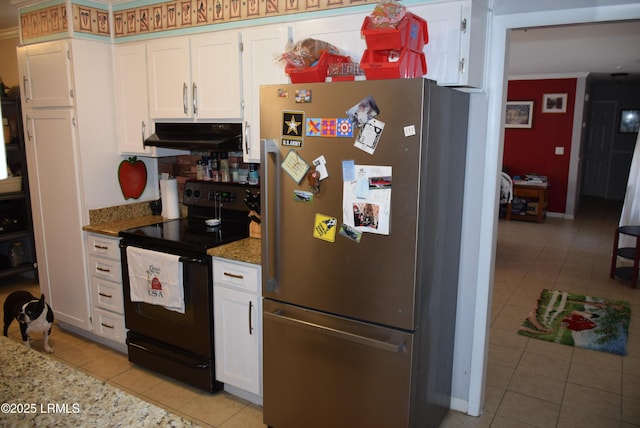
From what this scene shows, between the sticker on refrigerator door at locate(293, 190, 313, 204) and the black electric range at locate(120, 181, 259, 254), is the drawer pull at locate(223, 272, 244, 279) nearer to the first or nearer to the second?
the black electric range at locate(120, 181, 259, 254)

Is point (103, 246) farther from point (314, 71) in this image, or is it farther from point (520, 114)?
point (520, 114)

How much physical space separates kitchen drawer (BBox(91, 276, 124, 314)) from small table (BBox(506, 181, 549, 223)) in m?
6.61

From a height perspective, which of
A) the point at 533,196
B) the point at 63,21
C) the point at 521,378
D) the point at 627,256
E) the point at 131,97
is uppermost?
the point at 63,21

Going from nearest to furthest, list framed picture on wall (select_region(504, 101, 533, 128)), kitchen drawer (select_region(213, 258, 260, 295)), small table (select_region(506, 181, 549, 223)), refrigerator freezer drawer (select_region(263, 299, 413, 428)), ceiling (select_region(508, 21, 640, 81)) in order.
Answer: refrigerator freezer drawer (select_region(263, 299, 413, 428))
kitchen drawer (select_region(213, 258, 260, 295))
ceiling (select_region(508, 21, 640, 81))
small table (select_region(506, 181, 549, 223))
framed picture on wall (select_region(504, 101, 533, 128))

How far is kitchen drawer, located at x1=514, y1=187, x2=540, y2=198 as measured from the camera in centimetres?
793

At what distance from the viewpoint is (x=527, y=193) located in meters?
8.00

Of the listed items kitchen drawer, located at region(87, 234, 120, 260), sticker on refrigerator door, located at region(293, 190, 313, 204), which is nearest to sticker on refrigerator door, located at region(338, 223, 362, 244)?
sticker on refrigerator door, located at region(293, 190, 313, 204)

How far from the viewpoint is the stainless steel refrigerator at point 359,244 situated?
6.63ft

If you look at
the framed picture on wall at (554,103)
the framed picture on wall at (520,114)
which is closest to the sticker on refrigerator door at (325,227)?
the framed picture on wall at (520,114)

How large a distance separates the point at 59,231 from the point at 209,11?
6.53 ft

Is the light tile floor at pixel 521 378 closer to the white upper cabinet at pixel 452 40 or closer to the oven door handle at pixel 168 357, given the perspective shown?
the oven door handle at pixel 168 357

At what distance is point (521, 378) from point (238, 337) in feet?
6.16

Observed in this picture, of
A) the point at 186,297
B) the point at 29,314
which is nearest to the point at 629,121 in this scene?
the point at 186,297

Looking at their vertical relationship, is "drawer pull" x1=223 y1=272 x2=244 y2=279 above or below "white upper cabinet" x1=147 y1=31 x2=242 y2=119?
below
